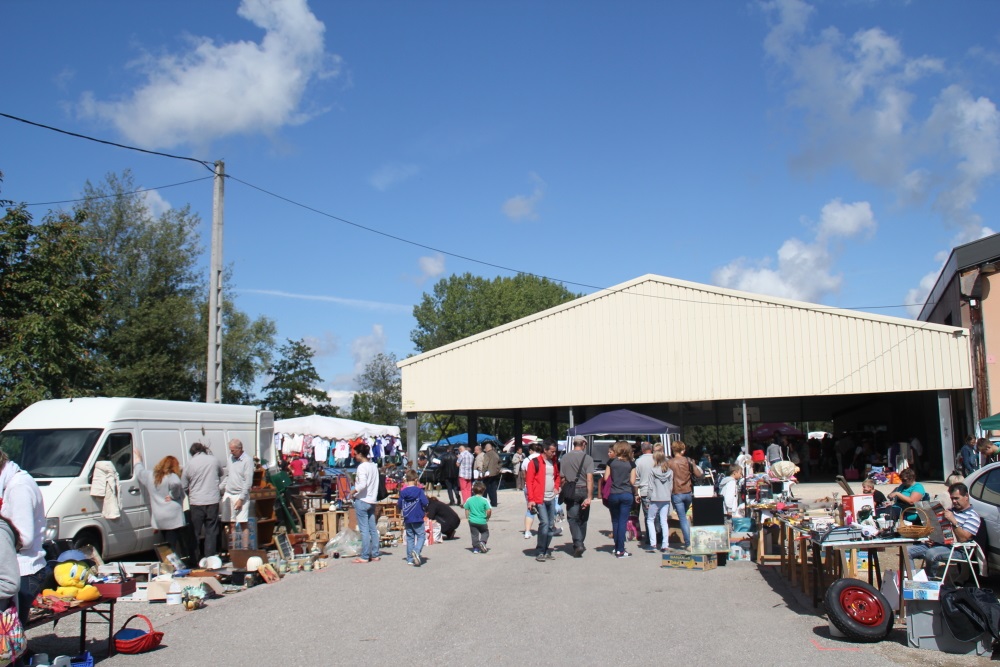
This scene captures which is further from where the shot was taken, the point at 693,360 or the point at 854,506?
the point at 693,360

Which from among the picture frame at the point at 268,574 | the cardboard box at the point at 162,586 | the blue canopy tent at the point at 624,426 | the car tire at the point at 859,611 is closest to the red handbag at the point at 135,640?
the cardboard box at the point at 162,586

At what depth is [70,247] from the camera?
52.4 feet

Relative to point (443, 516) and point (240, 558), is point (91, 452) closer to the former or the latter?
point (240, 558)

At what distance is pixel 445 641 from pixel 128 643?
273 cm

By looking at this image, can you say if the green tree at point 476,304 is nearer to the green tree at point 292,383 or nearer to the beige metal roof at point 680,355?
the green tree at point 292,383

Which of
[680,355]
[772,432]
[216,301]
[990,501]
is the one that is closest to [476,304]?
[772,432]

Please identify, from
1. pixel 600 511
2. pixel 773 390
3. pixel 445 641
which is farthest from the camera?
pixel 773 390

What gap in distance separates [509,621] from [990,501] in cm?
583

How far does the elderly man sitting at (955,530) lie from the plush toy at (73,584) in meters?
7.48

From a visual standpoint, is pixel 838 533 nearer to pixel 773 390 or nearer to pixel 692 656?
pixel 692 656

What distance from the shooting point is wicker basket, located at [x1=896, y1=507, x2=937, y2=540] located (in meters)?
8.18

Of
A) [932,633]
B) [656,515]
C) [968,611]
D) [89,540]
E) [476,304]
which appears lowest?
[932,633]

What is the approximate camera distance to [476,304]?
243ft

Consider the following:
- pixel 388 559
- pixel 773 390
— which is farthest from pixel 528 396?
pixel 388 559
